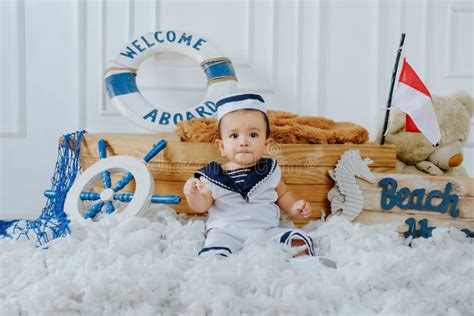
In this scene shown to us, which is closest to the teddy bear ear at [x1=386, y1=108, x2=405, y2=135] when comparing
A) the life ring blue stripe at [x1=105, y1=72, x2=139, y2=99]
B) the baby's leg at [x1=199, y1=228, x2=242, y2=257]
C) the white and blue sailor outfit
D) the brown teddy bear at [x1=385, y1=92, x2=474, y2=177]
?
the brown teddy bear at [x1=385, y1=92, x2=474, y2=177]

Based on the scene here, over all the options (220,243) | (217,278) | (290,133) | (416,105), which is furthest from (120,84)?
(217,278)

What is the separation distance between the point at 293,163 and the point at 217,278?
568 millimetres

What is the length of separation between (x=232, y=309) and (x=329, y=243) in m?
0.43

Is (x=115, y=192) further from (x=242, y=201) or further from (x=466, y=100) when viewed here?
(x=466, y=100)

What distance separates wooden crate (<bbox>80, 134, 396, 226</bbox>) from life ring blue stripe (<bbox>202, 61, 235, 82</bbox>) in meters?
0.41

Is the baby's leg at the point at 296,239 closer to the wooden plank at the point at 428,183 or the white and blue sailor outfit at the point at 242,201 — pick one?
the white and blue sailor outfit at the point at 242,201

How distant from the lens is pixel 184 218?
139cm

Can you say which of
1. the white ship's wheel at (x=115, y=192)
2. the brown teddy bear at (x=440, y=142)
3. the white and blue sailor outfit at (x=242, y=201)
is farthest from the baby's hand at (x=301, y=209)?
the brown teddy bear at (x=440, y=142)

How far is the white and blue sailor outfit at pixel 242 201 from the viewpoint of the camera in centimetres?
122

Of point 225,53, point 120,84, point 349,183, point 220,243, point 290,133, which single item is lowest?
point 220,243

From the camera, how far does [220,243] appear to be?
3.80ft

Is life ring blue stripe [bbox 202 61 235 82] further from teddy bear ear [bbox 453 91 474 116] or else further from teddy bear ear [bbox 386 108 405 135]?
teddy bear ear [bbox 453 91 474 116]

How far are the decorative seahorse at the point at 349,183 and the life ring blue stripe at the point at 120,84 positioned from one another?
0.75 meters

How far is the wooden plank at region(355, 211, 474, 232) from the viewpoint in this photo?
132 cm
